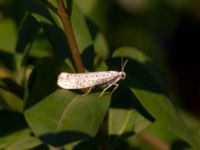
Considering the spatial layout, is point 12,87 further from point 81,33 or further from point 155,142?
point 155,142

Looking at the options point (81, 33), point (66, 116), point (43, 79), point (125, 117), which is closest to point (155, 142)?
point (125, 117)

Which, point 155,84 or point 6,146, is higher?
point 155,84

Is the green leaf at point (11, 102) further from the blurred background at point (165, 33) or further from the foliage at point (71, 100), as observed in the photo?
the blurred background at point (165, 33)

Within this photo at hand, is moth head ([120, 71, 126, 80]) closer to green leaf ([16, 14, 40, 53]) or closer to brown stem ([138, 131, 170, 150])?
green leaf ([16, 14, 40, 53])

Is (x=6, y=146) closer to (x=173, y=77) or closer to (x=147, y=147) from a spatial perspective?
(x=147, y=147)

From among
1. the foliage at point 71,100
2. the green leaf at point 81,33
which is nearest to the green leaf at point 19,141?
the foliage at point 71,100

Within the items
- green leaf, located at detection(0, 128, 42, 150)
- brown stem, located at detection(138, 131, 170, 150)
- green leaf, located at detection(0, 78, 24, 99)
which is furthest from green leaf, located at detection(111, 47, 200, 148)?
brown stem, located at detection(138, 131, 170, 150)

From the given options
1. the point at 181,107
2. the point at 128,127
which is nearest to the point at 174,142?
the point at 128,127
